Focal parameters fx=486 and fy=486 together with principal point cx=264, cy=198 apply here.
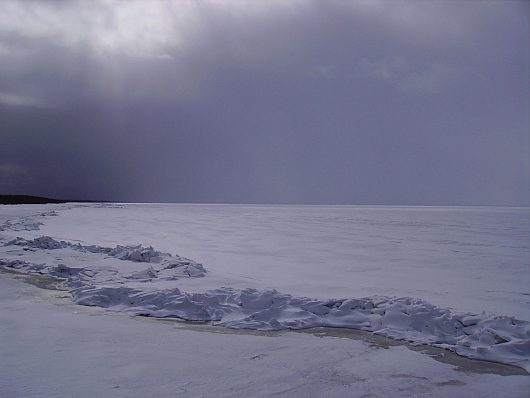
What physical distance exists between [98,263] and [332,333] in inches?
292

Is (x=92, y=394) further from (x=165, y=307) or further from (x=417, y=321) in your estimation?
(x=417, y=321)

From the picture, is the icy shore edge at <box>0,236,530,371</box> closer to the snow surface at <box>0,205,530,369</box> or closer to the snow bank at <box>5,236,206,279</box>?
the snow surface at <box>0,205,530,369</box>

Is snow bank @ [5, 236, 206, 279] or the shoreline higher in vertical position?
Result: snow bank @ [5, 236, 206, 279]

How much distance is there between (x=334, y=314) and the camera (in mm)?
7078

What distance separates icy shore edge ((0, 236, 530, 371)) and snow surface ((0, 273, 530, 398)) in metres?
0.46

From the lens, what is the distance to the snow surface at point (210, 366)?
410cm

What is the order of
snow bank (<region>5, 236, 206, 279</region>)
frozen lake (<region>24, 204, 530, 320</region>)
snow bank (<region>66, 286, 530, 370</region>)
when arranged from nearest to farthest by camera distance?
snow bank (<region>66, 286, 530, 370</region>)
frozen lake (<region>24, 204, 530, 320</region>)
snow bank (<region>5, 236, 206, 279</region>)

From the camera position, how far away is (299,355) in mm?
5207

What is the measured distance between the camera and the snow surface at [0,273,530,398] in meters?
4.10

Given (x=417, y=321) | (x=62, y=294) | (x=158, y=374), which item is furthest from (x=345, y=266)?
(x=158, y=374)

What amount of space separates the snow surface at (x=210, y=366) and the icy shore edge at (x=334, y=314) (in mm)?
458

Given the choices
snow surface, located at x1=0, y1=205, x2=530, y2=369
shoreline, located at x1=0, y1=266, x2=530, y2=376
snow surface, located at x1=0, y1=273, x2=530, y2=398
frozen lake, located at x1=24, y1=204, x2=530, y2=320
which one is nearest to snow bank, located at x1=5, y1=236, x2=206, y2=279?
snow surface, located at x1=0, y1=205, x2=530, y2=369

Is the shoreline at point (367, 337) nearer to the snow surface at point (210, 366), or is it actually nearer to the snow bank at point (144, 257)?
the snow surface at point (210, 366)

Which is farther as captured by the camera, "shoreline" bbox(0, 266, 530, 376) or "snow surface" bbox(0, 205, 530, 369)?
"snow surface" bbox(0, 205, 530, 369)
